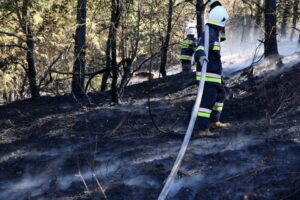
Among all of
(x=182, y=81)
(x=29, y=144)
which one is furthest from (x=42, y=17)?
(x=29, y=144)

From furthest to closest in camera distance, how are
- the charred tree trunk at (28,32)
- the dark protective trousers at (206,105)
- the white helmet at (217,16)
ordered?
the charred tree trunk at (28,32) < the dark protective trousers at (206,105) < the white helmet at (217,16)

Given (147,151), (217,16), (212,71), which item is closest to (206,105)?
(212,71)

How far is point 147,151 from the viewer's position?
5.49 metres

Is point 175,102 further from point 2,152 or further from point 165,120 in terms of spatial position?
point 2,152

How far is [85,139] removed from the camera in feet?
21.7

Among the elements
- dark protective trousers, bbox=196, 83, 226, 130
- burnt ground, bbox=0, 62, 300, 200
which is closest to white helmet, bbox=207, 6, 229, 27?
dark protective trousers, bbox=196, 83, 226, 130

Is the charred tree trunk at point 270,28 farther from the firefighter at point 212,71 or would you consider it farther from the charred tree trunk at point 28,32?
the charred tree trunk at point 28,32

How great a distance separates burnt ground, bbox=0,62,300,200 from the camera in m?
4.15

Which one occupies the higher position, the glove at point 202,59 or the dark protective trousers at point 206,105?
the glove at point 202,59

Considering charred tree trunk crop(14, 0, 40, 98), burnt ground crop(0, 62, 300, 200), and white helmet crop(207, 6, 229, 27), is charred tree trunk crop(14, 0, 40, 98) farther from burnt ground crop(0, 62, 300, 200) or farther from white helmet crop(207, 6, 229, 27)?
white helmet crop(207, 6, 229, 27)

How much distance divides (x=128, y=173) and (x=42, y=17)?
854 cm

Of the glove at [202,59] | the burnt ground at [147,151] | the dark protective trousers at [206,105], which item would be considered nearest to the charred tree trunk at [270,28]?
the burnt ground at [147,151]

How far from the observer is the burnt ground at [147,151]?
A: 415cm

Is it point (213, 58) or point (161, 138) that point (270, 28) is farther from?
point (161, 138)
